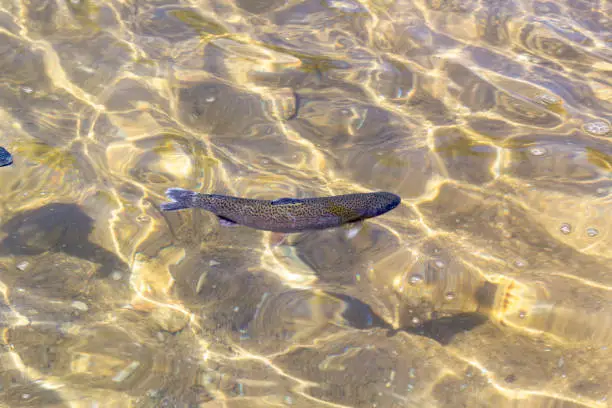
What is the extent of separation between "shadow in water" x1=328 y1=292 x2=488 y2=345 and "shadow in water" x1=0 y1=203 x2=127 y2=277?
200 centimetres

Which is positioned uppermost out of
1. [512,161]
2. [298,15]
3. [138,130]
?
[298,15]

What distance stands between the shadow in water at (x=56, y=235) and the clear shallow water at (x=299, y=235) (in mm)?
17

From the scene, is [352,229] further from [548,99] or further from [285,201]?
[548,99]

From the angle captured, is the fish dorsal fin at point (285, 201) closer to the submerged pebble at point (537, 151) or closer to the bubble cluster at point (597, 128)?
the submerged pebble at point (537, 151)

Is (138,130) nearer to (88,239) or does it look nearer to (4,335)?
(88,239)

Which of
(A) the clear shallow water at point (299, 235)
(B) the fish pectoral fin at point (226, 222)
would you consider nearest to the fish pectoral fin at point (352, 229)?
(A) the clear shallow water at point (299, 235)

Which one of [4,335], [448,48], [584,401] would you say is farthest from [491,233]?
[4,335]

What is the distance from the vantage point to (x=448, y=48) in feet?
24.4

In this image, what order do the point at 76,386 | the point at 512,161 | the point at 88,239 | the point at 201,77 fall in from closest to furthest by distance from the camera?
1. the point at 76,386
2. the point at 88,239
3. the point at 512,161
4. the point at 201,77

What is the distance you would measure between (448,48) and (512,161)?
2591mm

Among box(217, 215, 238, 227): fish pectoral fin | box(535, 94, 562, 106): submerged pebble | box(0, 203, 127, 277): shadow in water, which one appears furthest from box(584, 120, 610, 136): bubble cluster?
box(0, 203, 127, 277): shadow in water

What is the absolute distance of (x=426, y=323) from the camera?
14.0ft

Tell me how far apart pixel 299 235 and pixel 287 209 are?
579 millimetres

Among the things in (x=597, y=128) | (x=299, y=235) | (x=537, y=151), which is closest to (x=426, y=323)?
(x=299, y=235)
